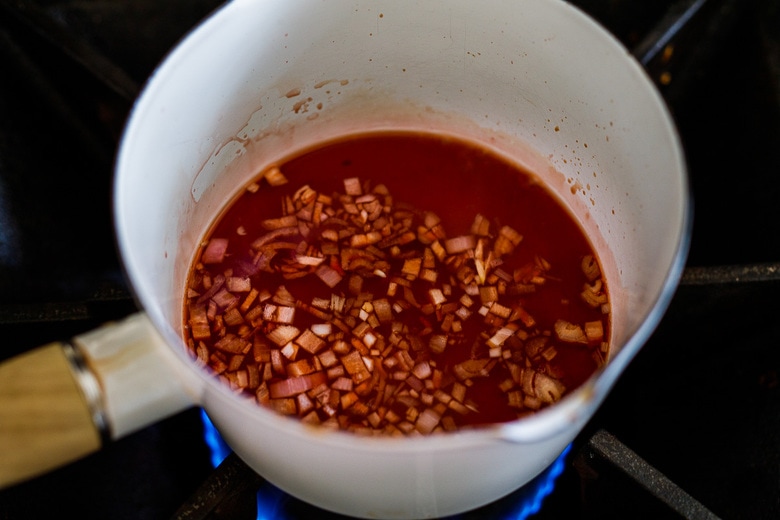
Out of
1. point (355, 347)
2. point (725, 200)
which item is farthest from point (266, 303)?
point (725, 200)

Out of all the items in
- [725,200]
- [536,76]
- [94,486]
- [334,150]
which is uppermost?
[536,76]

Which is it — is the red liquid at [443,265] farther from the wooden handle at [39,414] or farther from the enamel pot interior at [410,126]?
the wooden handle at [39,414]

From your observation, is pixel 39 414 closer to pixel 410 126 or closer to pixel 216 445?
pixel 216 445

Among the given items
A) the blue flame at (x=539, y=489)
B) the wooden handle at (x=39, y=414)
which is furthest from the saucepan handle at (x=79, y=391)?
the blue flame at (x=539, y=489)

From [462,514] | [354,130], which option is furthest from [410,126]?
[462,514]

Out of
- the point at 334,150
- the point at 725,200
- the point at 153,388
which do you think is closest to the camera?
the point at 153,388

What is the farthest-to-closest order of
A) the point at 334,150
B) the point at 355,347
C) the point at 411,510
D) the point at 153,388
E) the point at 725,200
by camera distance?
the point at 725,200, the point at 334,150, the point at 355,347, the point at 411,510, the point at 153,388

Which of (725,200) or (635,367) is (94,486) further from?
(725,200)
